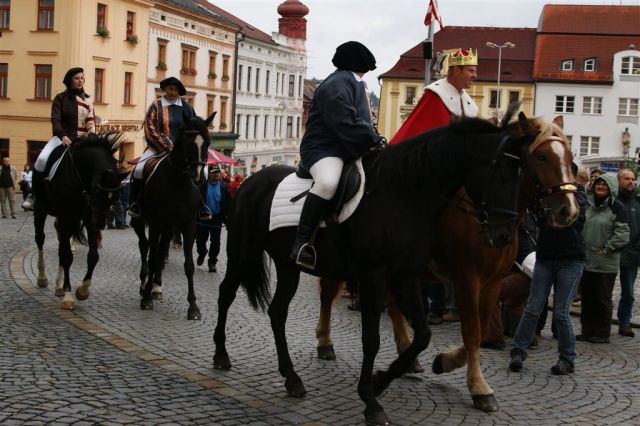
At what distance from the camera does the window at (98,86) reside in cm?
4472

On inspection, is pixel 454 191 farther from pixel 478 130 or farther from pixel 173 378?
pixel 173 378

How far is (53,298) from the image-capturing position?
1109cm

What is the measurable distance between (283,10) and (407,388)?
7589cm

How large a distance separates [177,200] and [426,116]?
3923mm

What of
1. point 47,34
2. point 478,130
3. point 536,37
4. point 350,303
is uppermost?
point 536,37

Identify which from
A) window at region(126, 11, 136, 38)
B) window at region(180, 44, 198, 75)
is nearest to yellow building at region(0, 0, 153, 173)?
window at region(126, 11, 136, 38)

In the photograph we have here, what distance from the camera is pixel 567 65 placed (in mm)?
73375

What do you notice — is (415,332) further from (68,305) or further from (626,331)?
(626,331)

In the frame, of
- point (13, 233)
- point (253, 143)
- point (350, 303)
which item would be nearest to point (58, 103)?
point (350, 303)

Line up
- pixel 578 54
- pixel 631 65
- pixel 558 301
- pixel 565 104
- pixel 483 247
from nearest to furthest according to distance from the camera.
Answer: pixel 483 247 → pixel 558 301 → pixel 631 65 → pixel 565 104 → pixel 578 54

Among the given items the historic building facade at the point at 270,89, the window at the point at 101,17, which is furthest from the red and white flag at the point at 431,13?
the historic building facade at the point at 270,89

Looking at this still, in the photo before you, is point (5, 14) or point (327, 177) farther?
point (5, 14)

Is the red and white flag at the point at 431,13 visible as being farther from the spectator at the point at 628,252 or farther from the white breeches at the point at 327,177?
the white breeches at the point at 327,177

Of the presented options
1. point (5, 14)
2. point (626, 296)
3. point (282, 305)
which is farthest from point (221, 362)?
point (5, 14)
